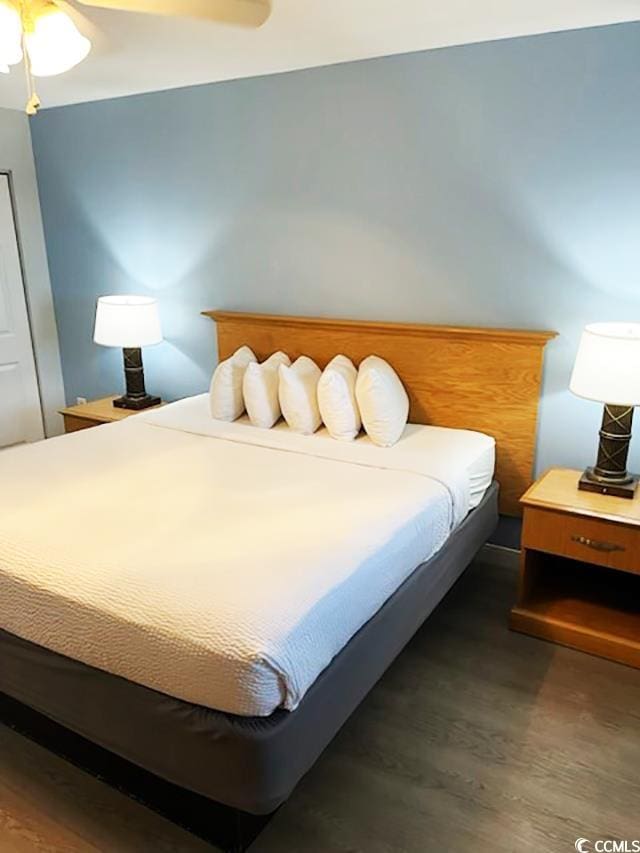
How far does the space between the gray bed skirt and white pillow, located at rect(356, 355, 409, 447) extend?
2.89ft

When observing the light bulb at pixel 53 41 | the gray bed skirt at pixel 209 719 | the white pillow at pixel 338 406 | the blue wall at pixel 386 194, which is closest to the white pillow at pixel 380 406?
the white pillow at pixel 338 406

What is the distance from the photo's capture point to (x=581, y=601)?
8.24 feet

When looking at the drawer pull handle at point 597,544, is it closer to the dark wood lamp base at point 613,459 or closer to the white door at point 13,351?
the dark wood lamp base at point 613,459

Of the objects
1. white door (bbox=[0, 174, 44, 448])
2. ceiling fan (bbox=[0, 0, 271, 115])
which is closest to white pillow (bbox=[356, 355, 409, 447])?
ceiling fan (bbox=[0, 0, 271, 115])

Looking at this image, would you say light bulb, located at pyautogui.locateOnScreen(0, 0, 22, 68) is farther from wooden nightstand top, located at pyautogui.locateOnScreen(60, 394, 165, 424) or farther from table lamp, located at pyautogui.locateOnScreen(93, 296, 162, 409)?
wooden nightstand top, located at pyautogui.locateOnScreen(60, 394, 165, 424)

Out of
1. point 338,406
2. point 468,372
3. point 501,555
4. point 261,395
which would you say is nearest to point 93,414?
point 261,395

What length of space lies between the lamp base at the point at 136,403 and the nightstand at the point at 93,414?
0.03m

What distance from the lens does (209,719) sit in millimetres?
1400

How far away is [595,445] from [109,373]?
120 inches

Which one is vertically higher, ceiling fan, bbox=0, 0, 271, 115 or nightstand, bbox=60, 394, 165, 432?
ceiling fan, bbox=0, 0, 271, 115

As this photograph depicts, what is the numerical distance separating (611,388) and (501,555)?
1.12 m

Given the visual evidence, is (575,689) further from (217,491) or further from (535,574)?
(217,491)

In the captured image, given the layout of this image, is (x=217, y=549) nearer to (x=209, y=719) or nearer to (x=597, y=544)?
(x=209, y=719)

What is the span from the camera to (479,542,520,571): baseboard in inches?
116
